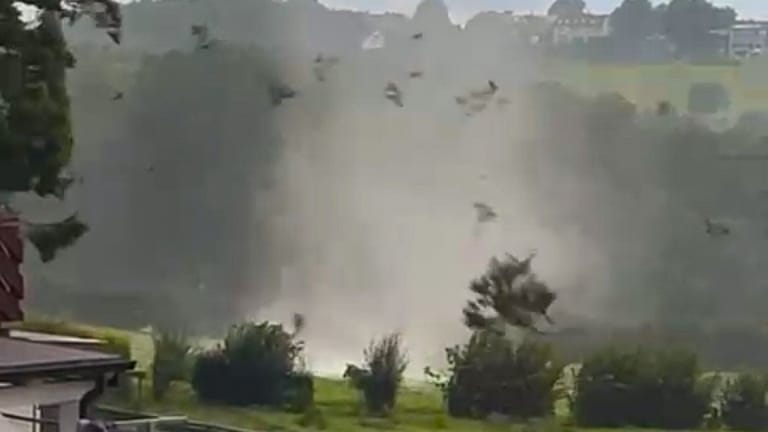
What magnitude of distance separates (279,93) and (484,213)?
2.96ft

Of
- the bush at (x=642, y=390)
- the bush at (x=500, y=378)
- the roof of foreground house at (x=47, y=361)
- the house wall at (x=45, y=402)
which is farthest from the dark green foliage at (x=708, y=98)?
the house wall at (x=45, y=402)

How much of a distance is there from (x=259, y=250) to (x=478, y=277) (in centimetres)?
85

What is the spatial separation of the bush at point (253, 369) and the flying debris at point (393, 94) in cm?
93

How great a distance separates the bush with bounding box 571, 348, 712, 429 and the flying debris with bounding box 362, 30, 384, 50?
1.34 meters

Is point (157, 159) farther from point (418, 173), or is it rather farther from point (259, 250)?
point (418, 173)

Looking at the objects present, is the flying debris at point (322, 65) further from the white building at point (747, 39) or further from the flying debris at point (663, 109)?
the white building at point (747, 39)

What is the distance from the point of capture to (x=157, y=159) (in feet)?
19.0

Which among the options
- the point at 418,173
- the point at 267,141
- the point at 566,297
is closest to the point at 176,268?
the point at 267,141

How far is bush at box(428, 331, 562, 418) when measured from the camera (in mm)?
5227

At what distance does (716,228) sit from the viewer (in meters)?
5.02

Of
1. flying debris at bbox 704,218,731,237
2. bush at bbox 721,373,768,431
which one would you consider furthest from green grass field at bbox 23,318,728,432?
flying debris at bbox 704,218,731,237

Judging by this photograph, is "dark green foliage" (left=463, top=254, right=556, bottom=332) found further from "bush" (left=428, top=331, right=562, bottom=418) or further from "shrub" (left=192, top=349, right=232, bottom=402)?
"shrub" (left=192, top=349, right=232, bottom=402)

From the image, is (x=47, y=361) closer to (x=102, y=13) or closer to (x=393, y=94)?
(x=393, y=94)

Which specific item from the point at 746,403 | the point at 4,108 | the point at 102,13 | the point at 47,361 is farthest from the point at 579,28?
the point at 47,361
